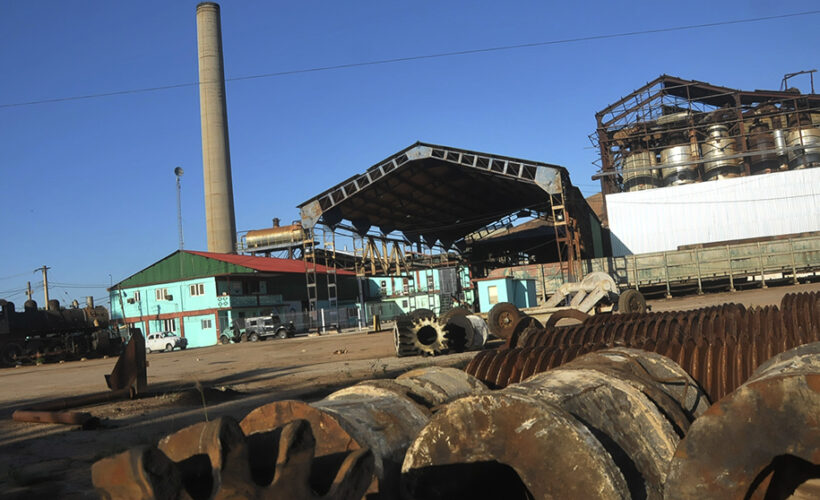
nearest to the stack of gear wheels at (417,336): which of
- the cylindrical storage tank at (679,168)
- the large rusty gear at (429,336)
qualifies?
the large rusty gear at (429,336)

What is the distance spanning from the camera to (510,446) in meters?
3.04

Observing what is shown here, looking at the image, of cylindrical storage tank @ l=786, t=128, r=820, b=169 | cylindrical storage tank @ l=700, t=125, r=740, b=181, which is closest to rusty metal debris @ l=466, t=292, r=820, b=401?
cylindrical storage tank @ l=700, t=125, r=740, b=181

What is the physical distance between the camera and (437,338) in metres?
16.3

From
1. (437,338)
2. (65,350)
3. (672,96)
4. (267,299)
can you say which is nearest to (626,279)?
(672,96)

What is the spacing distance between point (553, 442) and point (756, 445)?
2.81ft

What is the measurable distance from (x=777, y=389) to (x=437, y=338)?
13.7m

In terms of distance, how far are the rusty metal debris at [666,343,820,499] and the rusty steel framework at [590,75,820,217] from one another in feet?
143

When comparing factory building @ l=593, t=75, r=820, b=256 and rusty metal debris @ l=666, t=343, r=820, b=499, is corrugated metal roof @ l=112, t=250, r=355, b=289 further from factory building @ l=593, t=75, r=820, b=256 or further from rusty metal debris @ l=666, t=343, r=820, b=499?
rusty metal debris @ l=666, t=343, r=820, b=499

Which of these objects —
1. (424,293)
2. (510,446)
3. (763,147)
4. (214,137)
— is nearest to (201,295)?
Result: (214,137)

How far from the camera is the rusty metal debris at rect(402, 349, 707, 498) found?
293 cm

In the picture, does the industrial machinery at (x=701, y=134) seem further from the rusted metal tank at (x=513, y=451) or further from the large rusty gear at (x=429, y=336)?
the rusted metal tank at (x=513, y=451)

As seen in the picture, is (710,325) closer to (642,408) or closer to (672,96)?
(642,408)

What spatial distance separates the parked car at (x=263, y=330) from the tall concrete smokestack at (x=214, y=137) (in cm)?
1612

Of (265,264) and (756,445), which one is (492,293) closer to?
(265,264)
